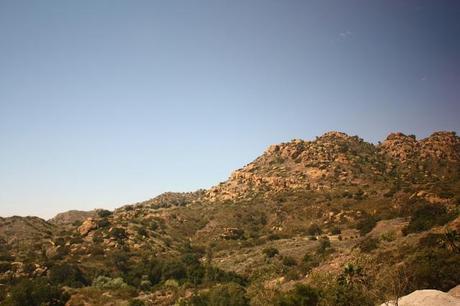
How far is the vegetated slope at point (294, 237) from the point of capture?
23828mm

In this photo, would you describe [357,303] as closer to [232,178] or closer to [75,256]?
[75,256]

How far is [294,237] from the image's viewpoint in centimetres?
5578

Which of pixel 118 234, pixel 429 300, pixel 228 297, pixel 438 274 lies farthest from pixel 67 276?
pixel 429 300

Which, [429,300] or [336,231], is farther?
[336,231]

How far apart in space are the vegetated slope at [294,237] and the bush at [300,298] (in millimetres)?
80

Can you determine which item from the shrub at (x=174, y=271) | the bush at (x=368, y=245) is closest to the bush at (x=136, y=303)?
the shrub at (x=174, y=271)

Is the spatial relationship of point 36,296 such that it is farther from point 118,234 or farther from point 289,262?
point 118,234

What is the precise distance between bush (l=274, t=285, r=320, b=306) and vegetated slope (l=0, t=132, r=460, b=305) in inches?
3.2

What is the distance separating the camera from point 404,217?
43281 mm

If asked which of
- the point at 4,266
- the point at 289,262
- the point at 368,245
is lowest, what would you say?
the point at 289,262

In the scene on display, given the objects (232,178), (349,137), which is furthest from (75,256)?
(349,137)

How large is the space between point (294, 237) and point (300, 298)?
118ft

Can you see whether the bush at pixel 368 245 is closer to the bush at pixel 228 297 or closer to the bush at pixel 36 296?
the bush at pixel 228 297

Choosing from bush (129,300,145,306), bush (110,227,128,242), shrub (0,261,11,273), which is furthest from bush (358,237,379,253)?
shrub (0,261,11,273)
